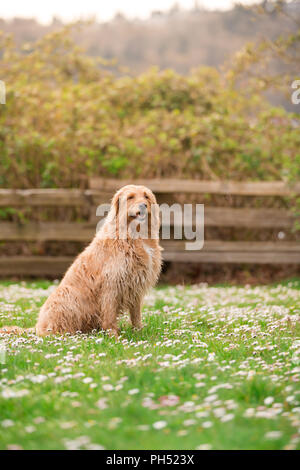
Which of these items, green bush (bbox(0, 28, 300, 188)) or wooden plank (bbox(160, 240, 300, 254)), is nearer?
wooden plank (bbox(160, 240, 300, 254))

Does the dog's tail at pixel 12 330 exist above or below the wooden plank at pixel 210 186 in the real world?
below

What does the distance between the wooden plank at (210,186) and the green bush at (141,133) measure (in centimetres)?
28

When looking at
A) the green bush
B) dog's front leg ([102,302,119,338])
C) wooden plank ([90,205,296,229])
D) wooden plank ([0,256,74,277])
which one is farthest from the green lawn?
the green bush

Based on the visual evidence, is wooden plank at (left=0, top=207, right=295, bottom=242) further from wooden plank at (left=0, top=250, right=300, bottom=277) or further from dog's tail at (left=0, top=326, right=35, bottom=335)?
dog's tail at (left=0, top=326, right=35, bottom=335)

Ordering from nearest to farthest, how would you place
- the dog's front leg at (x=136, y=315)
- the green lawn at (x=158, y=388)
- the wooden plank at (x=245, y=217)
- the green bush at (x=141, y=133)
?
1. the green lawn at (x=158, y=388)
2. the dog's front leg at (x=136, y=315)
3. the wooden plank at (x=245, y=217)
4. the green bush at (x=141, y=133)

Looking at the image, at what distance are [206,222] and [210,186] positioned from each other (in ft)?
2.25

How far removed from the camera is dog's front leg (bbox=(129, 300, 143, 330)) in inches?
218

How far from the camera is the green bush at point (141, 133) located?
10.4m

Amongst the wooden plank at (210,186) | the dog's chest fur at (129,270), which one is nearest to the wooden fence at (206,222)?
the wooden plank at (210,186)

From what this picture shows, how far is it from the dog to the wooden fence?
451 cm

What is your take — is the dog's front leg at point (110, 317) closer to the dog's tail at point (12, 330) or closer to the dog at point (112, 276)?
the dog at point (112, 276)

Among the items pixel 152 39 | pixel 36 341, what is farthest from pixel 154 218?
pixel 152 39

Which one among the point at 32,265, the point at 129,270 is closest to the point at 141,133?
the point at 32,265

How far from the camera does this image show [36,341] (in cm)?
476
